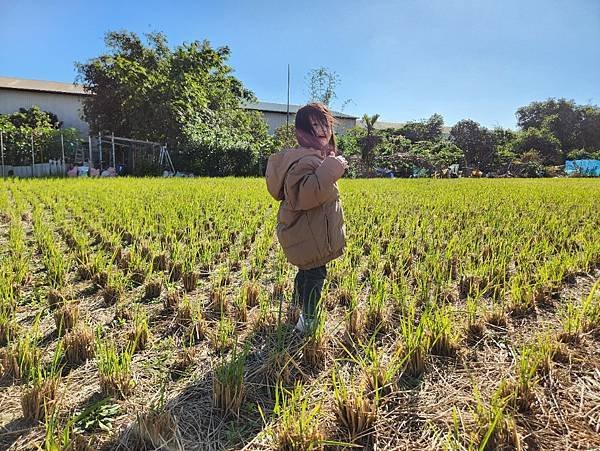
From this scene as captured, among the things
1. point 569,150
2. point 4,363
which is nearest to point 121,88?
point 4,363

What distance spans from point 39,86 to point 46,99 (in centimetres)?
203

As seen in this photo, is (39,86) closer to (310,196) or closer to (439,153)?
(439,153)

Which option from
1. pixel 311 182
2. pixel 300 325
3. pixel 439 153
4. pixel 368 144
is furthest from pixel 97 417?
pixel 439 153

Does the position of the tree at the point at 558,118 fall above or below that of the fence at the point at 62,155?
above

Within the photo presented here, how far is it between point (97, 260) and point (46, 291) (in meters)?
0.37

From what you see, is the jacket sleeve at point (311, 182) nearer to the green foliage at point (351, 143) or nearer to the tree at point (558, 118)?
the green foliage at point (351, 143)

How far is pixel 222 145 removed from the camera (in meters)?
16.4

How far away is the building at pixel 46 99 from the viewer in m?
24.0

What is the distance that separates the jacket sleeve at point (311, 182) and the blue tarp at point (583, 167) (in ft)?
98.7

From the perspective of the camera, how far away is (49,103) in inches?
970

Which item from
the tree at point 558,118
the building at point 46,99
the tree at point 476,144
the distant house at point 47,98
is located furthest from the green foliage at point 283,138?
the tree at point 558,118

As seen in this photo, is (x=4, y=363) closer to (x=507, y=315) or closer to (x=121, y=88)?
(x=507, y=315)

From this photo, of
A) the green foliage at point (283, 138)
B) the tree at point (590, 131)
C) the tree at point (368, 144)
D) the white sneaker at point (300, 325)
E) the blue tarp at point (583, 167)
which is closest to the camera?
the white sneaker at point (300, 325)

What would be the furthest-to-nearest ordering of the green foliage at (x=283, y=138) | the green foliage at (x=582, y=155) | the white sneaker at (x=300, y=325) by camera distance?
the green foliage at (x=582, y=155) → the green foliage at (x=283, y=138) → the white sneaker at (x=300, y=325)
